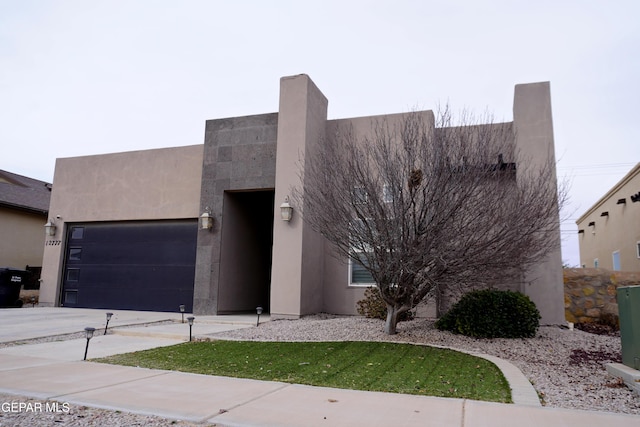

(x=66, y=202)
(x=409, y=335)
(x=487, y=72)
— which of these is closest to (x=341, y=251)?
(x=409, y=335)

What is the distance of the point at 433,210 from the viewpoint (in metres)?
7.64

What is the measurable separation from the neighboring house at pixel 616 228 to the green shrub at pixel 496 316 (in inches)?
340

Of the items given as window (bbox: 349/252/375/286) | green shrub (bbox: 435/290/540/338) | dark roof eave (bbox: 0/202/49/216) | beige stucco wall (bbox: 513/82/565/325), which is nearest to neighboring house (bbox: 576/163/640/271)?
beige stucco wall (bbox: 513/82/565/325)

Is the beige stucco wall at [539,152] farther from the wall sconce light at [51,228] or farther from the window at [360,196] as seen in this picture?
the wall sconce light at [51,228]

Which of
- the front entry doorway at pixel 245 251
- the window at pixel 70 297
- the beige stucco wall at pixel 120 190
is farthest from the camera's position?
the window at pixel 70 297

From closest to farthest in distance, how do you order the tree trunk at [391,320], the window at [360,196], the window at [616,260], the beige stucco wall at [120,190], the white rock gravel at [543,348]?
the white rock gravel at [543,348] < the window at [360,196] < the tree trunk at [391,320] < the beige stucco wall at [120,190] < the window at [616,260]

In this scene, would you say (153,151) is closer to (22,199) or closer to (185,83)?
(185,83)

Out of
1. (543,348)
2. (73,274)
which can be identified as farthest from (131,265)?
(543,348)

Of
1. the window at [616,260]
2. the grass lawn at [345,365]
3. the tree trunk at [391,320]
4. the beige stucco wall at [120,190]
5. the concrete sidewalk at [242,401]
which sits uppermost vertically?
the beige stucco wall at [120,190]

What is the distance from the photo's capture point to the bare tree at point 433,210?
24.7 feet

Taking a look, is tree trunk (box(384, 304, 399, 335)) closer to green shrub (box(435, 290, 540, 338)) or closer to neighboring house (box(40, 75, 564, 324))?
green shrub (box(435, 290, 540, 338))

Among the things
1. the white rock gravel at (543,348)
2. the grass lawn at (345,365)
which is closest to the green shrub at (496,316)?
the white rock gravel at (543,348)

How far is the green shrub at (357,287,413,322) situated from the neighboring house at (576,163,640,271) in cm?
944

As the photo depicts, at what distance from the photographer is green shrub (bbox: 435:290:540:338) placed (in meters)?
8.61
